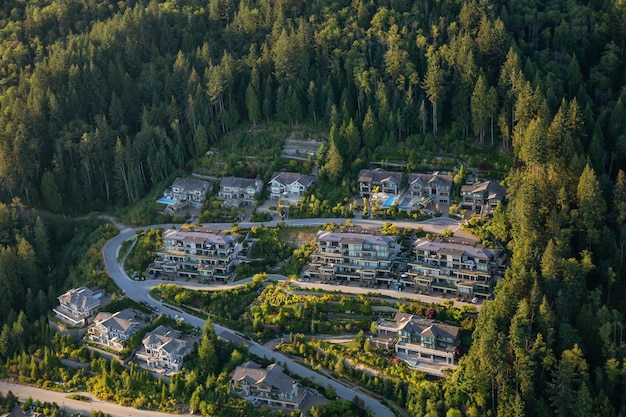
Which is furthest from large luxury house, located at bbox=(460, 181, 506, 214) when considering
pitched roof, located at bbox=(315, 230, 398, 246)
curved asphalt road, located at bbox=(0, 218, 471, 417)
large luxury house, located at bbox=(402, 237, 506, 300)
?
pitched roof, located at bbox=(315, 230, 398, 246)

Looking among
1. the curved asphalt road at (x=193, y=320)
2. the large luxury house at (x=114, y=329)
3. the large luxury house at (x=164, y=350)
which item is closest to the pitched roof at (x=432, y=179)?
the curved asphalt road at (x=193, y=320)

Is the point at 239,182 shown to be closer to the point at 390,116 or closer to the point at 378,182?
the point at 378,182

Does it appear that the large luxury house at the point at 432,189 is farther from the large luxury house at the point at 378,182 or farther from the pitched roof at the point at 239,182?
the pitched roof at the point at 239,182

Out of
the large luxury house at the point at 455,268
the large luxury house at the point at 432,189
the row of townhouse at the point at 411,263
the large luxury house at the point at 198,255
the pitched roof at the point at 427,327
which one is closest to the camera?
the pitched roof at the point at 427,327

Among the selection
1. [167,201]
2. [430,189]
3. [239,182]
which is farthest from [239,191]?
[430,189]

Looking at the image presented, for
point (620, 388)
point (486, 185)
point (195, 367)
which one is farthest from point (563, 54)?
point (195, 367)

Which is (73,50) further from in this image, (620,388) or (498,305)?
(620,388)
